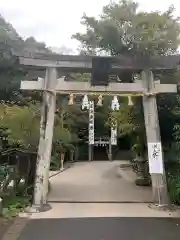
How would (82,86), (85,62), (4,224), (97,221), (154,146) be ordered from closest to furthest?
(4,224)
(97,221)
(154,146)
(82,86)
(85,62)

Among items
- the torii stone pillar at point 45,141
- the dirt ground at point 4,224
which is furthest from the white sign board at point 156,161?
the dirt ground at point 4,224

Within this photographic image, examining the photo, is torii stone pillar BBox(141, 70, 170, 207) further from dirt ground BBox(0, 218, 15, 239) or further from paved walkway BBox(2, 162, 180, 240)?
dirt ground BBox(0, 218, 15, 239)

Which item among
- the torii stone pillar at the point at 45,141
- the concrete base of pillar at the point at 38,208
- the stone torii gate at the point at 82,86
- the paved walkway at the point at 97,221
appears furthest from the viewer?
the stone torii gate at the point at 82,86

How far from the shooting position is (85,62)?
8.41m

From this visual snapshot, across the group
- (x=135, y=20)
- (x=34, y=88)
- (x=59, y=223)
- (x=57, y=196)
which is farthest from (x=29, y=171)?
(x=135, y=20)

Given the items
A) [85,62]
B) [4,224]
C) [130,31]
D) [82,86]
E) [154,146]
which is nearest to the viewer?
[4,224]

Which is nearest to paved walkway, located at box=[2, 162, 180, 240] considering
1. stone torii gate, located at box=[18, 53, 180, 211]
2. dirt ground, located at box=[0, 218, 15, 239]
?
dirt ground, located at box=[0, 218, 15, 239]

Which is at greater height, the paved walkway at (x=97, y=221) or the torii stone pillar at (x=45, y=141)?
the torii stone pillar at (x=45, y=141)

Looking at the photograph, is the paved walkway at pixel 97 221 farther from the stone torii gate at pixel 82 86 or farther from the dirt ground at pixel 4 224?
the stone torii gate at pixel 82 86

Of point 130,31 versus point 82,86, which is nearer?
point 82,86

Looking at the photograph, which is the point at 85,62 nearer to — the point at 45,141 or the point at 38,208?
the point at 45,141

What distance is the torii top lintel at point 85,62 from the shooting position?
27.4ft

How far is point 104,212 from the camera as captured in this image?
7129 mm

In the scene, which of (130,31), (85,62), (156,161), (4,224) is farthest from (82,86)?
(4,224)
